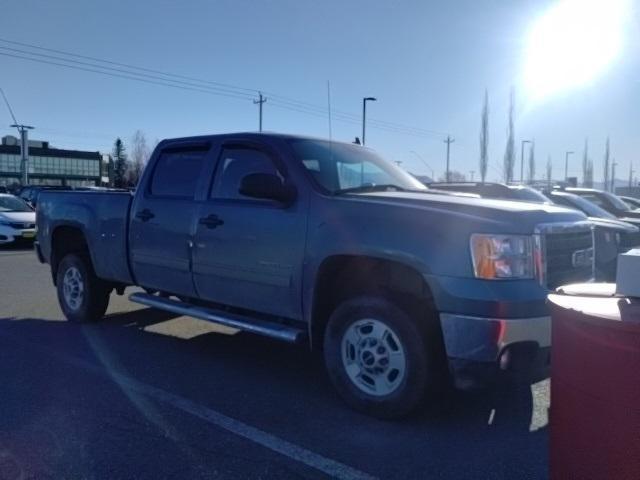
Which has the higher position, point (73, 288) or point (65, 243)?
point (65, 243)

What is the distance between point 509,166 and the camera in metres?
46.7

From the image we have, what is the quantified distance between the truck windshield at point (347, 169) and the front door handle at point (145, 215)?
1690 mm

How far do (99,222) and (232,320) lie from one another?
2.37 meters

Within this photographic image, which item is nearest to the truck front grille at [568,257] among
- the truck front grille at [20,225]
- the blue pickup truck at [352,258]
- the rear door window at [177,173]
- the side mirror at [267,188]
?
the blue pickup truck at [352,258]

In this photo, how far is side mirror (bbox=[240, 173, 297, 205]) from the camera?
14.7 feet

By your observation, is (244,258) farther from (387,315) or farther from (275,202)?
(387,315)

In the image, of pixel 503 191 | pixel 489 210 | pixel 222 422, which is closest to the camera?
pixel 489 210

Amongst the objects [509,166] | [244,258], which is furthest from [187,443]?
[509,166]

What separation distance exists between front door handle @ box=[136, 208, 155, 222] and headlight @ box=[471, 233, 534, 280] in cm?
330

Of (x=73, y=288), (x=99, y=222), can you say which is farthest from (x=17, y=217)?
(x=99, y=222)

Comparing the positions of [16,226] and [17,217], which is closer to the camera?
[16,226]

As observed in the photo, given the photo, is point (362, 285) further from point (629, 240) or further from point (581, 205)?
point (581, 205)

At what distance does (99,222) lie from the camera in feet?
21.1

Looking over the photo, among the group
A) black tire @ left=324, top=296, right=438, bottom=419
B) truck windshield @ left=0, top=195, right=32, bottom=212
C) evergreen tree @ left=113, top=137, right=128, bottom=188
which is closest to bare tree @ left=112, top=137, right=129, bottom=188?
Result: evergreen tree @ left=113, top=137, right=128, bottom=188
